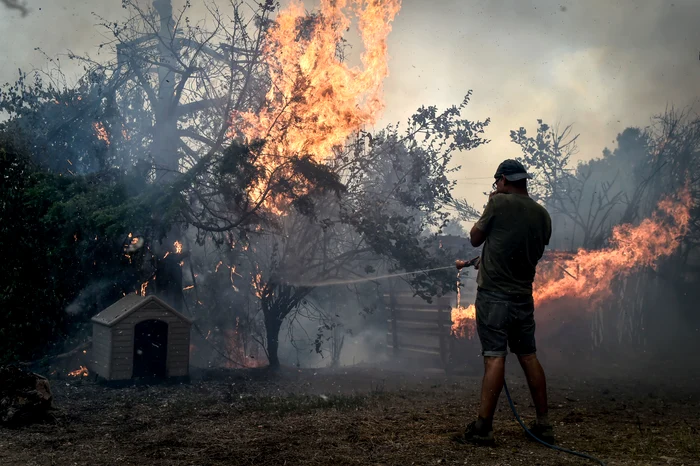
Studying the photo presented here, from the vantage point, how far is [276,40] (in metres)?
11.2

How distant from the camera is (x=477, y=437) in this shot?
13.5 feet

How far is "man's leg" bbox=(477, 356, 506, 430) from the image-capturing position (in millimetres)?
4133

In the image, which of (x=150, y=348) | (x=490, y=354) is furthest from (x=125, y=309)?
(x=490, y=354)

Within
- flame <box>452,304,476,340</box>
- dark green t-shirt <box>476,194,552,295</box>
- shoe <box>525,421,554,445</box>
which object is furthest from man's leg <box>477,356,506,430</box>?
flame <box>452,304,476,340</box>

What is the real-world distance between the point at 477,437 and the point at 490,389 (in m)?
0.36

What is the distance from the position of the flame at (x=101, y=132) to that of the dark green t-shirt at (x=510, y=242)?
9539 millimetres

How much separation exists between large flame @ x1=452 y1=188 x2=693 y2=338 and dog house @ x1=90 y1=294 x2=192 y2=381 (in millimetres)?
7737

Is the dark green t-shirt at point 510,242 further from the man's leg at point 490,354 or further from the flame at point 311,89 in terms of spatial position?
the flame at point 311,89

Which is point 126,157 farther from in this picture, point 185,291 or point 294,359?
point 294,359

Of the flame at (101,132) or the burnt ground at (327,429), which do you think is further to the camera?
the flame at (101,132)

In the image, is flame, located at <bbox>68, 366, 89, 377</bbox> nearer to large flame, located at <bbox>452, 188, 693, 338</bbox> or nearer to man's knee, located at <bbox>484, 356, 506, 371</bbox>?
man's knee, located at <bbox>484, 356, 506, 371</bbox>

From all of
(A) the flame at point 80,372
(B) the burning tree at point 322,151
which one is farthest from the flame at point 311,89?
(A) the flame at point 80,372

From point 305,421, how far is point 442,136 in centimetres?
801

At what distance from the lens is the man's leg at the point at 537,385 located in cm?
427
